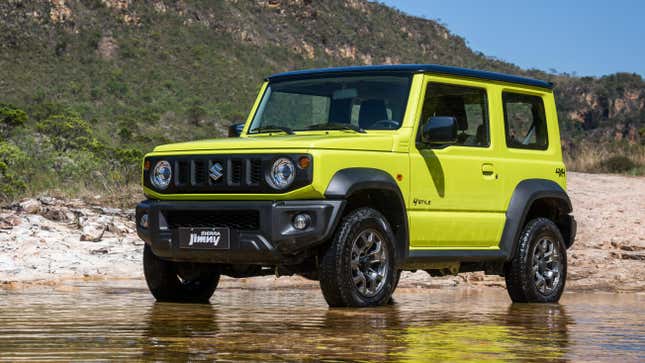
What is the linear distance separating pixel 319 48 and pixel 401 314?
275 feet

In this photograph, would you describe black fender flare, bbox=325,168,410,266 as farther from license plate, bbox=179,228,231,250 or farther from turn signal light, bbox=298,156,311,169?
license plate, bbox=179,228,231,250

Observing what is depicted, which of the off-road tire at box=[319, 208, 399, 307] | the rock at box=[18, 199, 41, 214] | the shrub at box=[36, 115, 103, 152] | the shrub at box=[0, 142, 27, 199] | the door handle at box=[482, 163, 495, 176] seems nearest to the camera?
the off-road tire at box=[319, 208, 399, 307]

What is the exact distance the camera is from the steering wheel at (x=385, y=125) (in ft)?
31.1

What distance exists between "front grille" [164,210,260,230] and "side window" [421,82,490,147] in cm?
182

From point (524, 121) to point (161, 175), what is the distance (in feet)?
12.1

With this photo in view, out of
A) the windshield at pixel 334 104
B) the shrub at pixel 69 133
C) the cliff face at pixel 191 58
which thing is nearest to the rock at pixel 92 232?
the windshield at pixel 334 104

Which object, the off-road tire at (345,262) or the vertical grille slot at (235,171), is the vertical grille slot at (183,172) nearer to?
the vertical grille slot at (235,171)

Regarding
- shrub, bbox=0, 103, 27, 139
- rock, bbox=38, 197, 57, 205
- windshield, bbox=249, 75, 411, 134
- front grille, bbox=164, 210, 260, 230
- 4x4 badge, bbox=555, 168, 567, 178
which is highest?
shrub, bbox=0, 103, 27, 139

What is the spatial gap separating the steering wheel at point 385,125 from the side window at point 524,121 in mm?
1518

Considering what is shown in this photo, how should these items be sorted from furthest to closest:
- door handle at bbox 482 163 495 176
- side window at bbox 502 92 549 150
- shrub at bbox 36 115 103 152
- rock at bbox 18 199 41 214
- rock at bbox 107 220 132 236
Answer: shrub at bbox 36 115 103 152 → rock at bbox 18 199 41 214 → rock at bbox 107 220 132 236 → side window at bbox 502 92 549 150 → door handle at bbox 482 163 495 176

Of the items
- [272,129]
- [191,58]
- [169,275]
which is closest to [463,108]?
[272,129]

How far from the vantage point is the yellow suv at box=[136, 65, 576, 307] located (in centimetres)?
865

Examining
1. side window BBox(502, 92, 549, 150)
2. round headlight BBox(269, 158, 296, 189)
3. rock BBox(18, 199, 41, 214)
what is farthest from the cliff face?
round headlight BBox(269, 158, 296, 189)

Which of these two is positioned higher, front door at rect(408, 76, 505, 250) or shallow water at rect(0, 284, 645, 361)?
front door at rect(408, 76, 505, 250)
